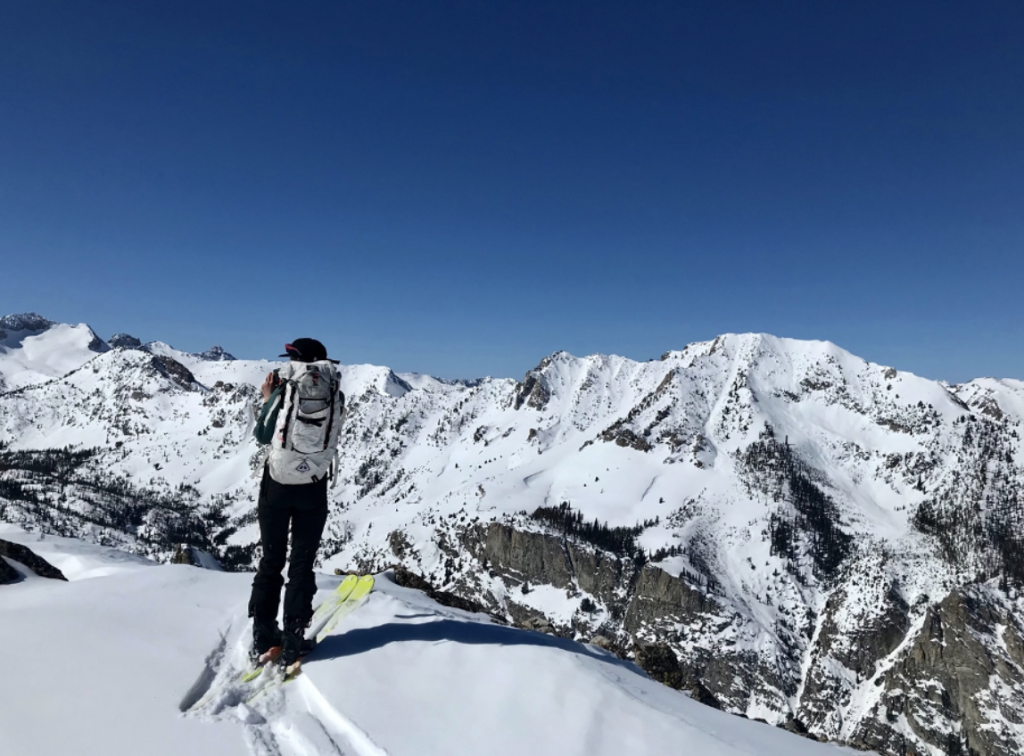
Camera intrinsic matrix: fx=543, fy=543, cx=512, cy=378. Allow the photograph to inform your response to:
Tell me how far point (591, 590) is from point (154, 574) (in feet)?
577

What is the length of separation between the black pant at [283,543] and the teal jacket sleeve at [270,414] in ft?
1.81

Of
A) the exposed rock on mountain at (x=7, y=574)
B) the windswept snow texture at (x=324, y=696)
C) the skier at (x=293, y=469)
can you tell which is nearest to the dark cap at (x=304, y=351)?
the skier at (x=293, y=469)

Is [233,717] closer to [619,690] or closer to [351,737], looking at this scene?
[351,737]

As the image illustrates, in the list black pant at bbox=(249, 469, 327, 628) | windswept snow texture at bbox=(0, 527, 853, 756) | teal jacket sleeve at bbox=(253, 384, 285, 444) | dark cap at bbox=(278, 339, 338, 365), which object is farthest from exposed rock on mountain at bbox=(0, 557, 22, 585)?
dark cap at bbox=(278, 339, 338, 365)

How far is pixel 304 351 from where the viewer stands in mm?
7719

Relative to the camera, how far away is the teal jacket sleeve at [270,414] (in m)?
7.52

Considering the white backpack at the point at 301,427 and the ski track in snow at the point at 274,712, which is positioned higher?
the white backpack at the point at 301,427

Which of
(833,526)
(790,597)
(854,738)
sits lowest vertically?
(854,738)

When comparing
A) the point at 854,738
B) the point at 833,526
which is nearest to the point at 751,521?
the point at 833,526

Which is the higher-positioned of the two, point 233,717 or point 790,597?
point 233,717

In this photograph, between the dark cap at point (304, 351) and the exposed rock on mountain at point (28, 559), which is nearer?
the dark cap at point (304, 351)

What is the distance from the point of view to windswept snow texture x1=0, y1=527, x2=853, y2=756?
5.08m

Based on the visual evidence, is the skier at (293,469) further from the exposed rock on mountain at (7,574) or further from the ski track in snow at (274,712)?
the exposed rock on mountain at (7,574)

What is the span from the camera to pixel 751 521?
193 m
